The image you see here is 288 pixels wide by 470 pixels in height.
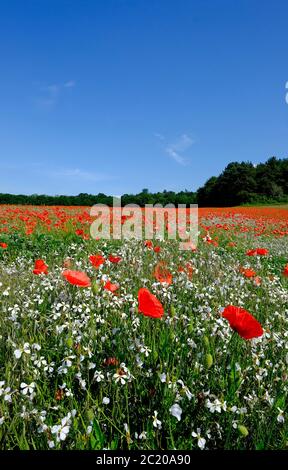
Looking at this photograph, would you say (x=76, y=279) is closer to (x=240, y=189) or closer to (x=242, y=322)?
(x=242, y=322)

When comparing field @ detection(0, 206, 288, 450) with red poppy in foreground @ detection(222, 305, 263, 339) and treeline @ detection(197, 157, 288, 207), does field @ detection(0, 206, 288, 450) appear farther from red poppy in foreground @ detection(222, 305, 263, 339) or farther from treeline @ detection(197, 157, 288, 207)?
treeline @ detection(197, 157, 288, 207)

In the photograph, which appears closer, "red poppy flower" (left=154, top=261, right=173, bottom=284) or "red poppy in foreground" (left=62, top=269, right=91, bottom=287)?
"red poppy in foreground" (left=62, top=269, right=91, bottom=287)

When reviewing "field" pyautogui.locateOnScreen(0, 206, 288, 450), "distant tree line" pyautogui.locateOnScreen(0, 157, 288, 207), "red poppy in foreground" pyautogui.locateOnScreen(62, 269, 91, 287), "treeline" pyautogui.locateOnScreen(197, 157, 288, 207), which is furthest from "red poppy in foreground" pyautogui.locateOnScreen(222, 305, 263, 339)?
"treeline" pyautogui.locateOnScreen(197, 157, 288, 207)

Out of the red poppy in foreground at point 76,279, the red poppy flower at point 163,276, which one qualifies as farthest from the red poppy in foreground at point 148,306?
the red poppy flower at point 163,276

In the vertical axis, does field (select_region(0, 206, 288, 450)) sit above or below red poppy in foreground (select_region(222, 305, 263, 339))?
below

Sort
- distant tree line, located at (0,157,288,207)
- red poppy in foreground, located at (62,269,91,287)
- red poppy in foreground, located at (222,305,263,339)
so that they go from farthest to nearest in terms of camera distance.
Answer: distant tree line, located at (0,157,288,207) < red poppy in foreground, located at (62,269,91,287) < red poppy in foreground, located at (222,305,263,339)

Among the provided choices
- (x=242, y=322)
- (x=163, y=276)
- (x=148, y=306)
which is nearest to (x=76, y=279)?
(x=148, y=306)

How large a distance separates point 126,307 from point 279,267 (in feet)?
21.6

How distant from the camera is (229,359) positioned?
2586 millimetres

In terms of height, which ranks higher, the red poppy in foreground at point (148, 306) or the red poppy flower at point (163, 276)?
the red poppy in foreground at point (148, 306)

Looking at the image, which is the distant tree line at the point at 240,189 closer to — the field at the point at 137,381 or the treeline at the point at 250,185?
the treeline at the point at 250,185

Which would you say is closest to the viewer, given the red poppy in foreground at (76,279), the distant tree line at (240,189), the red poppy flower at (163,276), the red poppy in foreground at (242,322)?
the red poppy in foreground at (242,322)

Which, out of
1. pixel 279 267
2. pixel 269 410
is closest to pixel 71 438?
pixel 269 410
